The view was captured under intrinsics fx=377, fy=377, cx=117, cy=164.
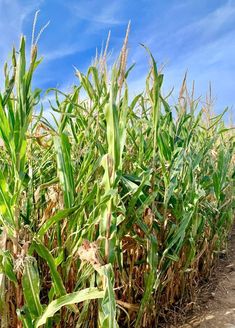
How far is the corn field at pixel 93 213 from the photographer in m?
0.86

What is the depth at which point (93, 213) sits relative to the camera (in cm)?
93

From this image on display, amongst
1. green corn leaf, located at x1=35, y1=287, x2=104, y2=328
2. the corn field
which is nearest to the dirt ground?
the corn field

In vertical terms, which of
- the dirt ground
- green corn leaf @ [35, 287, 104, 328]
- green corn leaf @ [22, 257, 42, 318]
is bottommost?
the dirt ground

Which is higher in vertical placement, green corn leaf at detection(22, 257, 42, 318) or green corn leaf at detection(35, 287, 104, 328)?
green corn leaf at detection(22, 257, 42, 318)

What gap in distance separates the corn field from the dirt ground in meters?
0.09

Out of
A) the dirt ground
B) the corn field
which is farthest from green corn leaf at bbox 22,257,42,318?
the dirt ground

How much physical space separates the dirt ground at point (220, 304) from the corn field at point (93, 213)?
3.7 inches

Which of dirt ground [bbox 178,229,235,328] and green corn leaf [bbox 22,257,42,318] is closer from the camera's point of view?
green corn leaf [bbox 22,257,42,318]

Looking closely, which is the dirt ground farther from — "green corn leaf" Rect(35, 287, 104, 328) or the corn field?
"green corn leaf" Rect(35, 287, 104, 328)

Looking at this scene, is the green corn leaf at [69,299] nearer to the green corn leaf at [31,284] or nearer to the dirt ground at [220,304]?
the green corn leaf at [31,284]

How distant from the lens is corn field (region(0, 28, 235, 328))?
86cm

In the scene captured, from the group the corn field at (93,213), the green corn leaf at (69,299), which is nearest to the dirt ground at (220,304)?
the corn field at (93,213)

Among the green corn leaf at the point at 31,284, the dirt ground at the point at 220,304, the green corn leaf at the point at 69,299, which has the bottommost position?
the dirt ground at the point at 220,304

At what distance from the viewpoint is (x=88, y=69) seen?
1191 mm
